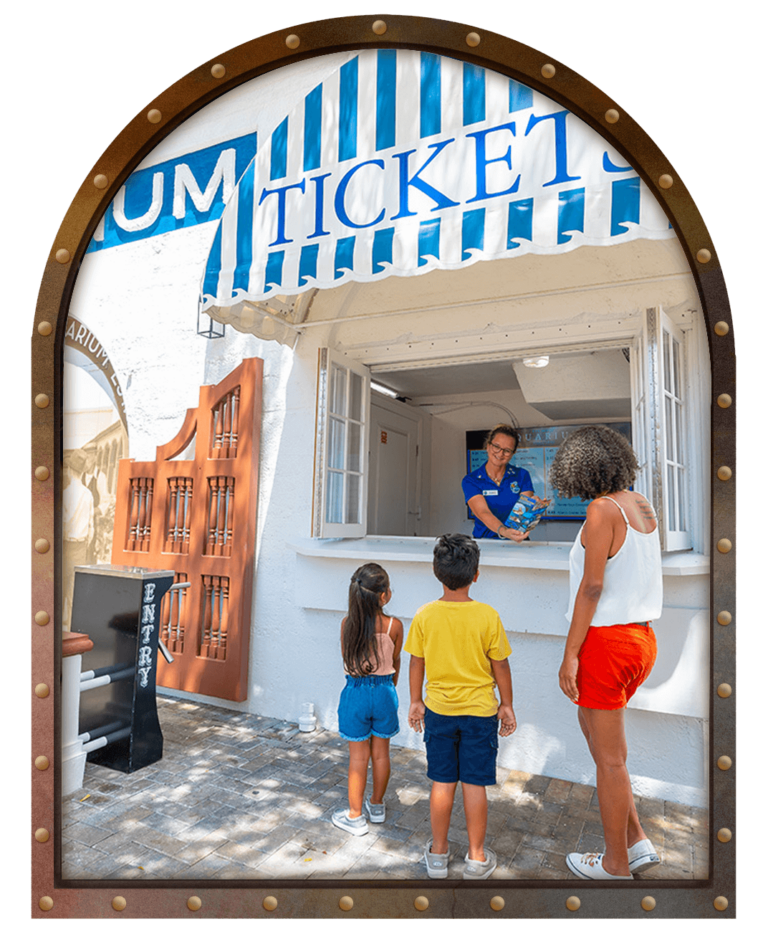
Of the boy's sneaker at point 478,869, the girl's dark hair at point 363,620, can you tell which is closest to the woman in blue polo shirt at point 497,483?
the girl's dark hair at point 363,620

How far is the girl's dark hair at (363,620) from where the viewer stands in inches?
95.6

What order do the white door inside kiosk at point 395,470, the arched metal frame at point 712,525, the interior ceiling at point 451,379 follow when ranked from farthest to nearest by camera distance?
the white door inside kiosk at point 395,470, the interior ceiling at point 451,379, the arched metal frame at point 712,525

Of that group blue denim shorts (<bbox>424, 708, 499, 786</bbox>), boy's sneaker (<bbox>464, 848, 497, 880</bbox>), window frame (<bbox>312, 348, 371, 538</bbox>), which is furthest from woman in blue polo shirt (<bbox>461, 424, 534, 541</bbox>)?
boy's sneaker (<bbox>464, 848, 497, 880</bbox>)

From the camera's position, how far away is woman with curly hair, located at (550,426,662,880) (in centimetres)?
207

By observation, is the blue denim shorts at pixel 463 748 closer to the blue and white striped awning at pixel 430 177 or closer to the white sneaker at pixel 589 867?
the white sneaker at pixel 589 867

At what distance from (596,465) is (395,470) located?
307 cm

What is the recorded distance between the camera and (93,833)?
2406 millimetres

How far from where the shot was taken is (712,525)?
2.02 meters

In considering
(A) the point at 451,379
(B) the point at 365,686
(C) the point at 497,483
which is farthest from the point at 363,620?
(A) the point at 451,379

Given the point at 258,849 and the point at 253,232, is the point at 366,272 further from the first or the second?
the point at 258,849

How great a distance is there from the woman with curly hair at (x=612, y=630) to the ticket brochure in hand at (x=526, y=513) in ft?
2.96

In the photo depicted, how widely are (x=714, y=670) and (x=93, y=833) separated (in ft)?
8.30

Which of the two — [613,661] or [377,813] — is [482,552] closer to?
[613,661]

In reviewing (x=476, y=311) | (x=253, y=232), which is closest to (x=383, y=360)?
(x=476, y=311)
